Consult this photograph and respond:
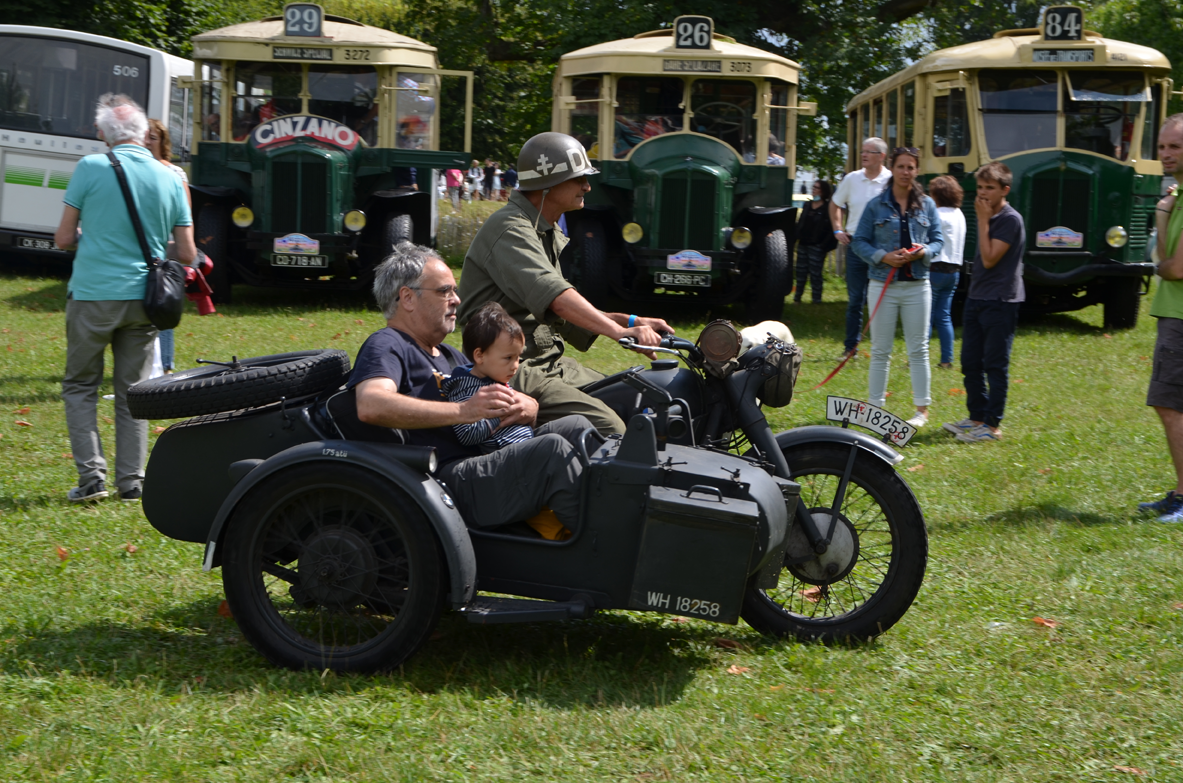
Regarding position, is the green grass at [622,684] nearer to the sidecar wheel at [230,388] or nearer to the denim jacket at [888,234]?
the sidecar wheel at [230,388]

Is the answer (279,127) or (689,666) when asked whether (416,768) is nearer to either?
(689,666)

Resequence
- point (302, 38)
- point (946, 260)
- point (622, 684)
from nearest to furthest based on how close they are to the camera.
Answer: point (622, 684), point (946, 260), point (302, 38)

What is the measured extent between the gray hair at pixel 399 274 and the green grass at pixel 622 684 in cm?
81

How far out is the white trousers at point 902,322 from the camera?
7.91m

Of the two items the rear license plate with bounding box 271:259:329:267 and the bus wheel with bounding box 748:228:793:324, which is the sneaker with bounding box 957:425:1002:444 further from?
the rear license plate with bounding box 271:259:329:267

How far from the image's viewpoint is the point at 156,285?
570 centimetres

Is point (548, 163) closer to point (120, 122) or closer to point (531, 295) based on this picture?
point (531, 295)

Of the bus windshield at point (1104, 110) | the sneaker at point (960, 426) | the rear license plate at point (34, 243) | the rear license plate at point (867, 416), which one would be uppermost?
the bus windshield at point (1104, 110)

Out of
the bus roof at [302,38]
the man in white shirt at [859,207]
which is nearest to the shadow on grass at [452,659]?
the man in white shirt at [859,207]

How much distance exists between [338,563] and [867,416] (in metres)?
1.99

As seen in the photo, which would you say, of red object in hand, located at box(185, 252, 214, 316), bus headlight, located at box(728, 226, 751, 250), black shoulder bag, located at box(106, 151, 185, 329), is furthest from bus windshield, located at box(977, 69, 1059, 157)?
black shoulder bag, located at box(106, 151, 185, 329)

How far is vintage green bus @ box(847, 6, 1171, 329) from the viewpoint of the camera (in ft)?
42.7

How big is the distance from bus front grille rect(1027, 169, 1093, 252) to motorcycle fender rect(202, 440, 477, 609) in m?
10.8

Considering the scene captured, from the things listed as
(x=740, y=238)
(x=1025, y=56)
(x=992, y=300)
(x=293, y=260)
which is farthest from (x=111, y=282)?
(x=1025, y=56)
